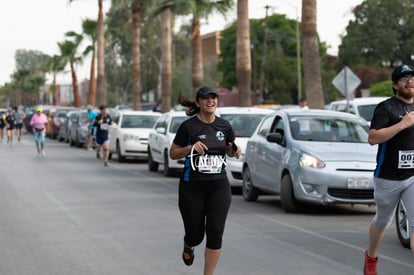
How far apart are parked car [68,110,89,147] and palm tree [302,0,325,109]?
644 inches

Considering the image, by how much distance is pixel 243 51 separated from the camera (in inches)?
1217

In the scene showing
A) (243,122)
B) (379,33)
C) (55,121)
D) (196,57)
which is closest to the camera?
(243,122)

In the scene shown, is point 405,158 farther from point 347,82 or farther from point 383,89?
point 383,89

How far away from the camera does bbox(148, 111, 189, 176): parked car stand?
74.4 feet

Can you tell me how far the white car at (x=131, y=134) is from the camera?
2898cm

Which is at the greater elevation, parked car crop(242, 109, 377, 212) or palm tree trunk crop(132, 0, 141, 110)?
palm tree trunk crop(132, 0, 141, 110)

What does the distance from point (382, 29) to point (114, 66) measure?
92.9 feet

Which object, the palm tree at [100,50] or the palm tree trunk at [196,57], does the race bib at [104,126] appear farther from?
the palm tree at [100,50]

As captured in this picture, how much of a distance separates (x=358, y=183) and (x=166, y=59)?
1126 inches

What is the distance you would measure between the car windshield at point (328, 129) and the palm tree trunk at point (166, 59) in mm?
26017

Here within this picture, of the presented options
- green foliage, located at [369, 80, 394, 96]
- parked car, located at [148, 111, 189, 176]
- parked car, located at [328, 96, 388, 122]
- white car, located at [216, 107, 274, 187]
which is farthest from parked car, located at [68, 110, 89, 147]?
green foliage, located at [369, 80, 394, 96]

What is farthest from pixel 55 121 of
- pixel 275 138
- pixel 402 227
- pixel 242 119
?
pixel 402 227

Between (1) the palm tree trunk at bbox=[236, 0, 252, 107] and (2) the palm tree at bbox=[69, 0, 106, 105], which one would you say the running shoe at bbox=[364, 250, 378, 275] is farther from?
(2) the palm tree at bbox=[69, 0, 106, 105]

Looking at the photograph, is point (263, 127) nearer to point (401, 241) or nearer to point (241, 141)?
point (241, 141)
